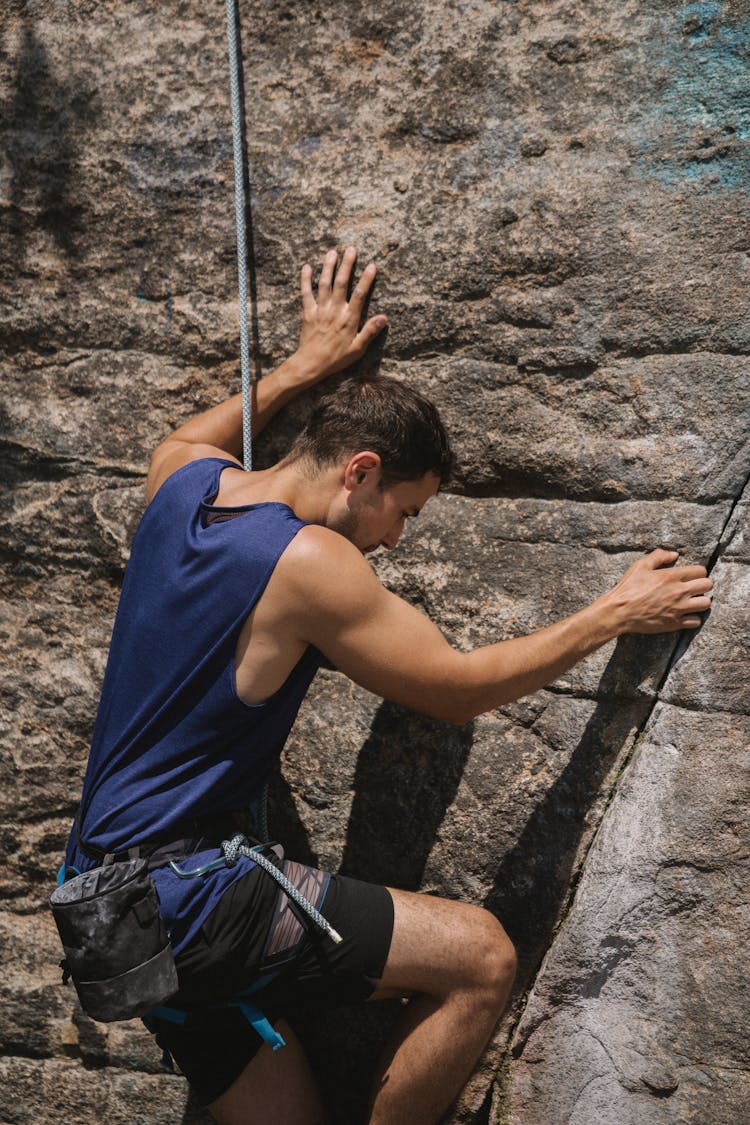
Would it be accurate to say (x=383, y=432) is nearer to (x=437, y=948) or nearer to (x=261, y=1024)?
(x=437, y=948)

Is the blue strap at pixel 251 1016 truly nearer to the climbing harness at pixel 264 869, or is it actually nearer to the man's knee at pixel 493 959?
the climbing harness at pixel 264 869

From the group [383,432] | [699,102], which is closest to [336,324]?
[383,432]

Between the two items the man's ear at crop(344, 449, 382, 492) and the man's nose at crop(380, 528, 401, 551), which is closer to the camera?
the man's ear at crop(344, 449, 382, 492)

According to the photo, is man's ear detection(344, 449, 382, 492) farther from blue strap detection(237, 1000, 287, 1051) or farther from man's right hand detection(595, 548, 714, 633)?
blue strap detection(237, 1000, 287, 1051)

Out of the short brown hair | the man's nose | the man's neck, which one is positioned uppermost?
the short brown hair

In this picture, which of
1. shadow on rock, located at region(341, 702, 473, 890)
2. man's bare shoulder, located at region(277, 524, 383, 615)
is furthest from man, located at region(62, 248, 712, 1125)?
shadow on rock, located at region(341, 702, 473, 890)

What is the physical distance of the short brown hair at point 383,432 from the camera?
2.30 meters

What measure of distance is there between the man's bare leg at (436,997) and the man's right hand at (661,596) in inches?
Answer: 28.5

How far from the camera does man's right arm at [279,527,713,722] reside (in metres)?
2.10

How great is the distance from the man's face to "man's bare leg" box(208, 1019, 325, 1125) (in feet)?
3.73

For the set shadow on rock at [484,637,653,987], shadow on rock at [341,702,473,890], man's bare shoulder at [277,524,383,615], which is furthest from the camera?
shadow on rock at [341,702,473,890]

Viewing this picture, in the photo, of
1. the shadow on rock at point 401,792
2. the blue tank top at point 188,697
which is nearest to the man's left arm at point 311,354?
the blue tank top at point 188,697

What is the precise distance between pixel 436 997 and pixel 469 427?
1.31 m

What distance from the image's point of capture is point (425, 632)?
2172 mm
